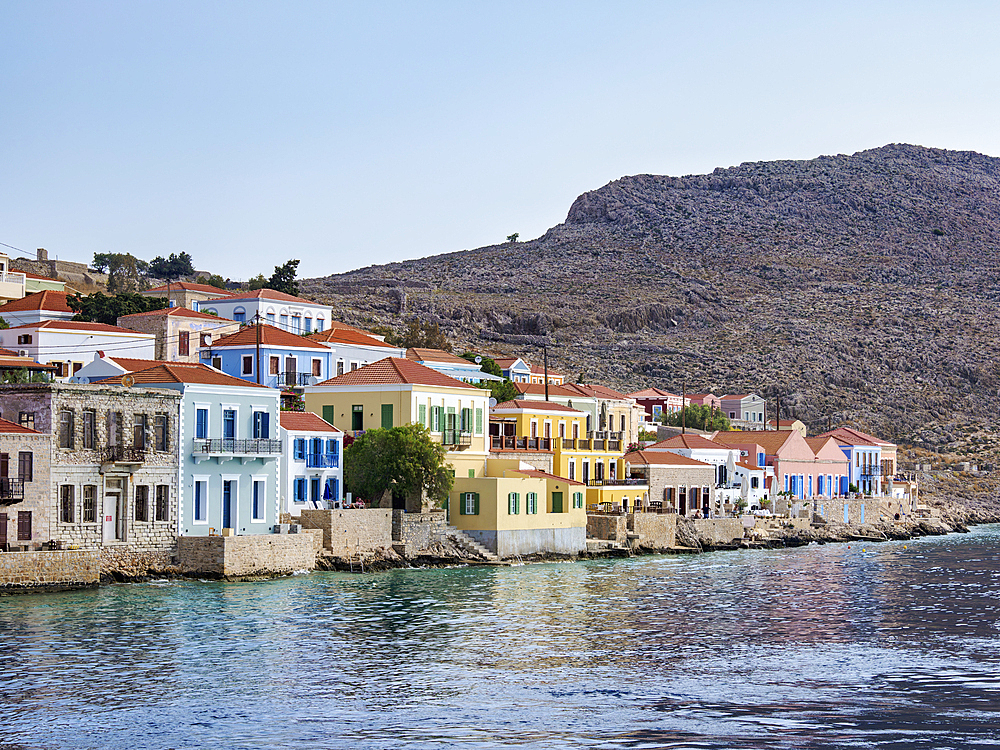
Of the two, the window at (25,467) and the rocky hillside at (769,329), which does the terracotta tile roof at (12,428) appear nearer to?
the window at (25,467)

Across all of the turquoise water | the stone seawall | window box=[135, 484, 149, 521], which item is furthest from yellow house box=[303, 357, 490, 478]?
the stone seawall

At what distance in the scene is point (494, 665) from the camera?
35406 millimetres

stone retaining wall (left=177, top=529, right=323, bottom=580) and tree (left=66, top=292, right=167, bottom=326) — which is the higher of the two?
tree (left=66, top=292, right=167, bottom=326)

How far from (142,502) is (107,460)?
7.83 ft

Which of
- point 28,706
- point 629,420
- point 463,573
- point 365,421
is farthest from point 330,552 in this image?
point 629,420

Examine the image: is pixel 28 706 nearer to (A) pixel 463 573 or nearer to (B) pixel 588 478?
(A) pixel 463 573

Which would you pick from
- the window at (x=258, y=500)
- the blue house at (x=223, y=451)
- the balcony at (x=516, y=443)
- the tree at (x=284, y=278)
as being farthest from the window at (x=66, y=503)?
the tree at (x=284, y=278)

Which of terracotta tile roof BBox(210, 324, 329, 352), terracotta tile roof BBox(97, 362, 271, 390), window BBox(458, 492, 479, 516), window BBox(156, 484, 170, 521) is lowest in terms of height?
window BBox(458, 492, 479, 516)

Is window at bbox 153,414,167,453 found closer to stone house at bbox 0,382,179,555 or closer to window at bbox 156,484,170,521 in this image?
stone house at bbox 0,382,179,555

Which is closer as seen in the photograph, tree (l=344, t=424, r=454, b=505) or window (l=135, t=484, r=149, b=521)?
window (l=135, t=484, r=149, b=521)

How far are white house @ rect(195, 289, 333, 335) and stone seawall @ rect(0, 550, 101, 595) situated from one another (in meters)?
48.1

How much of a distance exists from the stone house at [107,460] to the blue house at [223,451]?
32.7 inches

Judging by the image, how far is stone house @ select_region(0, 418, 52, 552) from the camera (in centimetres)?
4709

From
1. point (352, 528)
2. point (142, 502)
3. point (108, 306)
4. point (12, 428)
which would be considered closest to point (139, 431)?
point (142, 502)
